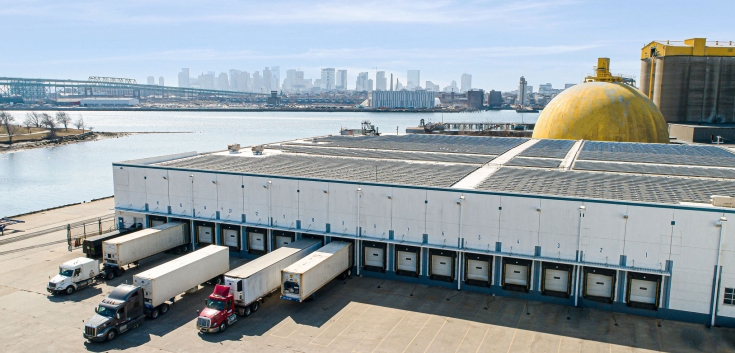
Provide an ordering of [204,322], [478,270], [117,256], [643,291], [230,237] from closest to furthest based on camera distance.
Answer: [204,322] < [643,291] < [478,270] < [117,256] < [230,237]

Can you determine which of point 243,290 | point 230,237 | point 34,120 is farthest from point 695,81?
point 34,120

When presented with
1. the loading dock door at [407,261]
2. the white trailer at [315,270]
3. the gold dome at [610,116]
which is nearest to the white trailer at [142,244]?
the white trailer at [315,270]

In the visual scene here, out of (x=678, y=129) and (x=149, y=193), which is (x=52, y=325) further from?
(x=678, y=129)

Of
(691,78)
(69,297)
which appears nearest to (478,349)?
(69,297)

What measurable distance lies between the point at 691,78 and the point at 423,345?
1947 inches

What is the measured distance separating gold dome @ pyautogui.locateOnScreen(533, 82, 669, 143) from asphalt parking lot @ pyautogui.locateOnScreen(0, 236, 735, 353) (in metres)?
24.3

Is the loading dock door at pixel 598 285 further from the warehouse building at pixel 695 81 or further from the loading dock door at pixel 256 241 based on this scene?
the warehouse building at pixel 695 81

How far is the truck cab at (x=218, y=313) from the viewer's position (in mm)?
17531

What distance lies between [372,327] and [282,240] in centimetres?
811

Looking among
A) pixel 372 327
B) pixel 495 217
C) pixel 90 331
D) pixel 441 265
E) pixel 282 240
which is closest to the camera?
pixel 90 331

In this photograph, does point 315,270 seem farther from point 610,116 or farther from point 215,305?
point 610,116

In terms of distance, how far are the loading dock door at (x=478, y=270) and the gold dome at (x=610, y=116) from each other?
940 inches

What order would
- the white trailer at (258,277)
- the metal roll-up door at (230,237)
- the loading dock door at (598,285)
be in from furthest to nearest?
the metal roll-up door at (230,237) < the loading dock door at (598,285) < the white trailer at (258,277)

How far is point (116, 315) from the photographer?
57.1 feet
